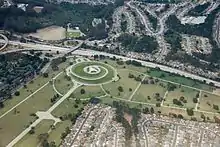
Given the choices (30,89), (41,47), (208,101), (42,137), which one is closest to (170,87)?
(208,101)

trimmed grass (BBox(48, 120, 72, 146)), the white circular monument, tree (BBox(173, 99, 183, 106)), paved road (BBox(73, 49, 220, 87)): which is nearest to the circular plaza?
the white circular monument

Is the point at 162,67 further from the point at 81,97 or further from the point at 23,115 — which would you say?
the point at 23,115

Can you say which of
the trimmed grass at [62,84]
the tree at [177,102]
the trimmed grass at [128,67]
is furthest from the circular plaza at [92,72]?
the tree at [177,102]

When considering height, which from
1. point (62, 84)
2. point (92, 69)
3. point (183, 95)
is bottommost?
point (183, 95)

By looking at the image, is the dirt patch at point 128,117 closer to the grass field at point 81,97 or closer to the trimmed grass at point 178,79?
the grass field at point 81,97

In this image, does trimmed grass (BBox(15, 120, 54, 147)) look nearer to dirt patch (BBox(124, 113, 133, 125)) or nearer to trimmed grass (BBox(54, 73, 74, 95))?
trimmed grass (BBox(54, 73, 74, 95))
